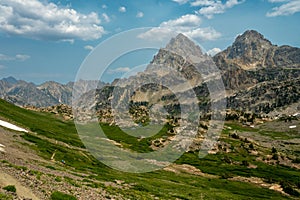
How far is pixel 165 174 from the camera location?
4080 inches

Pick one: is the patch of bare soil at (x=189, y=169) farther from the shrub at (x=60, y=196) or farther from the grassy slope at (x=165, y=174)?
the shrub at (x=60, y=196)

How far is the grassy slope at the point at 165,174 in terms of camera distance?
2709 inches

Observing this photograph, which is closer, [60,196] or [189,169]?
[60,196]

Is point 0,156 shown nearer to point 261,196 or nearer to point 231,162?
point 261,196

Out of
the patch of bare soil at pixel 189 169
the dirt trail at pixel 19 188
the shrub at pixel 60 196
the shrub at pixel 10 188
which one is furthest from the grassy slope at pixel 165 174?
the shrub at pixel 10 188

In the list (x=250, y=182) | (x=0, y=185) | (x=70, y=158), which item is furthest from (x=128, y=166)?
(x=0, y=185)

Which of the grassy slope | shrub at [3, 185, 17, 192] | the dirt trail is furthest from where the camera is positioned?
the grassy slope

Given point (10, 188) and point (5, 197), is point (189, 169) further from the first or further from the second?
point (5, 197)

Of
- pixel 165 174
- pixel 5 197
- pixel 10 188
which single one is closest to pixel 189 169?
pixel 165 174

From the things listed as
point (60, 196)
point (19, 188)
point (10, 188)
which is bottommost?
point (60, 196)

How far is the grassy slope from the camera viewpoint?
226 feet

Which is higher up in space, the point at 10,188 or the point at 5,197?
the point at 10,188

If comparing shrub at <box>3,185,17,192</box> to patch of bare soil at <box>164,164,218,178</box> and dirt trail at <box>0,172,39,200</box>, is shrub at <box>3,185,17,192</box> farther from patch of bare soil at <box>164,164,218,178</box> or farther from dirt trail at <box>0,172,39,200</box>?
patch of bare soil at <box>164,164,218,178</box>

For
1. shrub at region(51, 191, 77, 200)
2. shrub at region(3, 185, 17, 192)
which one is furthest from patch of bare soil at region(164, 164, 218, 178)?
shrub at region(3, 185, 17, 192)
